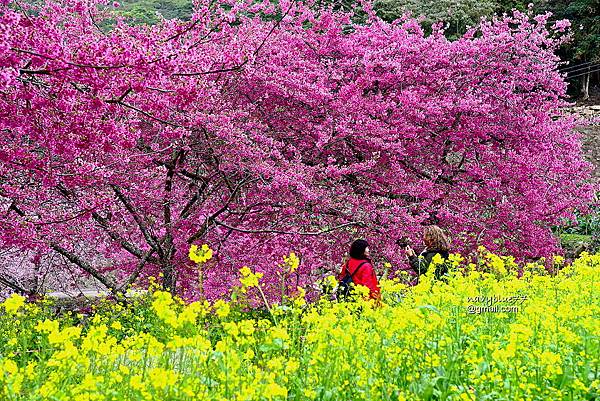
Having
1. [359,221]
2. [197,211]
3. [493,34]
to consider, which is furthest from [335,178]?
[493,34]

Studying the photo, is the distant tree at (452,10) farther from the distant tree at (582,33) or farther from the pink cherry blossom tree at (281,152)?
the pink cherry blossom tree at (281,152)

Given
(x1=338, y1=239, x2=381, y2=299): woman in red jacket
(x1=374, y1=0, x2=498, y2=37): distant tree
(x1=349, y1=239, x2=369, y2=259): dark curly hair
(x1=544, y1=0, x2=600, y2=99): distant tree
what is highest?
(x1=544, y1=0, x2=600, y2=99): distant tree

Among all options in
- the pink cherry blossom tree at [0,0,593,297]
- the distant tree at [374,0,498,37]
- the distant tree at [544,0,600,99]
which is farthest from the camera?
the distant tree at [544,0,600,99]

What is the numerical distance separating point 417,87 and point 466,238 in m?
2.40

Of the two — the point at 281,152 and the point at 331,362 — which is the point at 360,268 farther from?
the point at 331,362

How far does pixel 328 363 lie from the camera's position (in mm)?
3555

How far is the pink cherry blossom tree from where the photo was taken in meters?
5.47

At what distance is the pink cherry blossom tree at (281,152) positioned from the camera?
5469 mm

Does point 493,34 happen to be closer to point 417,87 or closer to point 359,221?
point 417,87

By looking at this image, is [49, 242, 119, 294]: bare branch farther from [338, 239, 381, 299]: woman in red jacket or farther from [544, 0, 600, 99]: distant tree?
[544, 0, 600, 99]: distant tree

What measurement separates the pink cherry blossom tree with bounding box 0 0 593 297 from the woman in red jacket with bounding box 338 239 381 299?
3.83 ft

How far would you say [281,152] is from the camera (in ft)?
28.5

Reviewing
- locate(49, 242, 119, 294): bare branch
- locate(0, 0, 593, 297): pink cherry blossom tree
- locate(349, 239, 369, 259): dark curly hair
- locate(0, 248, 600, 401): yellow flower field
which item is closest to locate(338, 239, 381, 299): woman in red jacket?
locate(349, 239, 369, 259): dark curly hair

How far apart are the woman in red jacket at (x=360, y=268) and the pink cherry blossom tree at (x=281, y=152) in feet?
3.83
